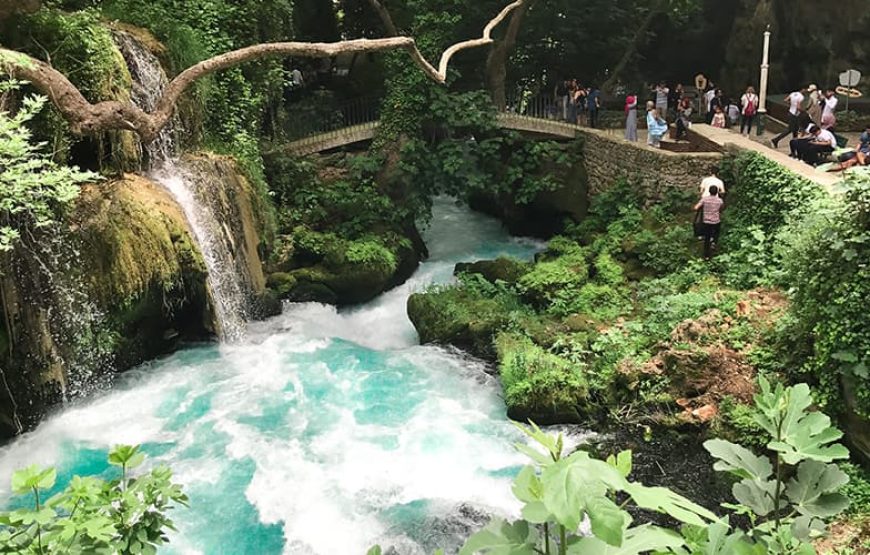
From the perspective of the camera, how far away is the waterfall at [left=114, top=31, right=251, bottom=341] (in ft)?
38.4

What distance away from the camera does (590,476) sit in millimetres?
1550

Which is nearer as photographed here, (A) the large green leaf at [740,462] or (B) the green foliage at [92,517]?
(A) the large green leaf at [740,462]

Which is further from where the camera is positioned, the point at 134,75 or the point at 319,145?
the point at 319,145

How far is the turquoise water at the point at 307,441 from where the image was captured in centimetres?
821

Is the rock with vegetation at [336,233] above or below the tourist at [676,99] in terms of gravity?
below

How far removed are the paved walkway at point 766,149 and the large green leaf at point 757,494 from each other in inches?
418

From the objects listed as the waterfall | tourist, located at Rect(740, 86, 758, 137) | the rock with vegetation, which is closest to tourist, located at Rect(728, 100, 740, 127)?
tourist, located at Rect(740, 86, 758, 137)

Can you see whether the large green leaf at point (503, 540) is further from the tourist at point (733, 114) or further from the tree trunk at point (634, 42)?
the tree trunk at point (634, 42)

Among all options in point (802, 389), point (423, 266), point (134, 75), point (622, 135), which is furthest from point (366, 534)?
point (622, 135)

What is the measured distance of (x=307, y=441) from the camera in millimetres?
9914

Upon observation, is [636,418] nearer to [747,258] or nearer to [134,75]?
[747,258]

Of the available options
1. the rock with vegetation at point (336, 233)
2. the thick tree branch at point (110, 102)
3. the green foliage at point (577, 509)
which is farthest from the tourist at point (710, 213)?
the green foliage at point (577, 509)

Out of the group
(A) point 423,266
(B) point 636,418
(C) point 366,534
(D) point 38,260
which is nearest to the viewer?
(C) point 366,534

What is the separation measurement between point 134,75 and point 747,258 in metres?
10.8
